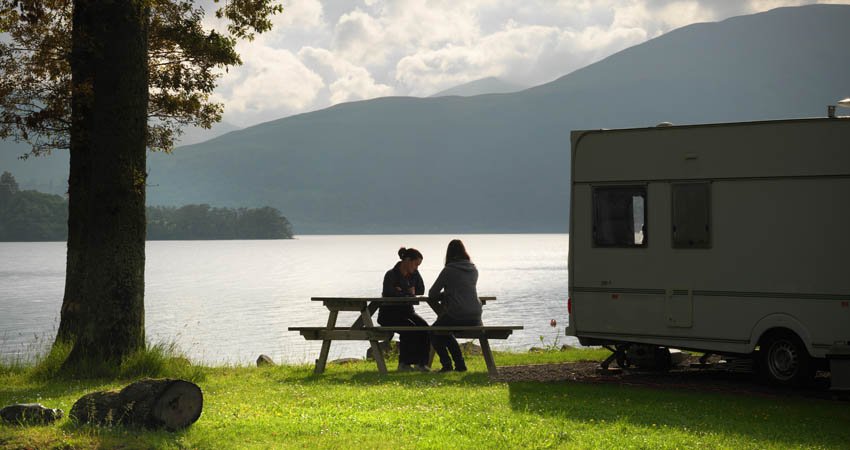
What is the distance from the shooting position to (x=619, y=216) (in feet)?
49.0

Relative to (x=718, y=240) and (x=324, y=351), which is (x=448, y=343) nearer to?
(x=324, y=351)

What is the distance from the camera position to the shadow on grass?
10547 mm

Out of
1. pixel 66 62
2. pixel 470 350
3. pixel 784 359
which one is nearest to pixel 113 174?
pixel 66 62

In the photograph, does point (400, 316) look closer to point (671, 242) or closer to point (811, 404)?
point (671, 242)

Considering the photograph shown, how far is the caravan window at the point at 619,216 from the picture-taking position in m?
14.8

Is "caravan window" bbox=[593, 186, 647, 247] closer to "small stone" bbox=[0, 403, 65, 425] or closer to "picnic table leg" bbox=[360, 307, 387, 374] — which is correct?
"picnic table leg" bbox=[360, 307, 387, 374]

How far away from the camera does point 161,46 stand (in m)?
18.7

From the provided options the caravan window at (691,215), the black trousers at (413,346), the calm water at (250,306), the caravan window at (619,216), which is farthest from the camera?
the calm water at (250,306)

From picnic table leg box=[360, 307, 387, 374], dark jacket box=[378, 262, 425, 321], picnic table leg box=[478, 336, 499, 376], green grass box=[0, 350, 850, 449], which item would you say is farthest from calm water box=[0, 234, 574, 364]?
picnic table leg box=[478, 336, 499, 376]

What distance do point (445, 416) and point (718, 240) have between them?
542 cm

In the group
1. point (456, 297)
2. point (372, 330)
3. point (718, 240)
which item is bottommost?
point (372, 330)

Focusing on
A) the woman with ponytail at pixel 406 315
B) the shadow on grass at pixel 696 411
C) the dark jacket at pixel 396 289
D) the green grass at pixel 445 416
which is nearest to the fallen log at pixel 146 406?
the green grass at pixel 445 416

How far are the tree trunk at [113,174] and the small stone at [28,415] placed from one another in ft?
15.5

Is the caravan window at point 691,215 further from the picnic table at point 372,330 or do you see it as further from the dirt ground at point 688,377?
the picnic table at point 372,330
